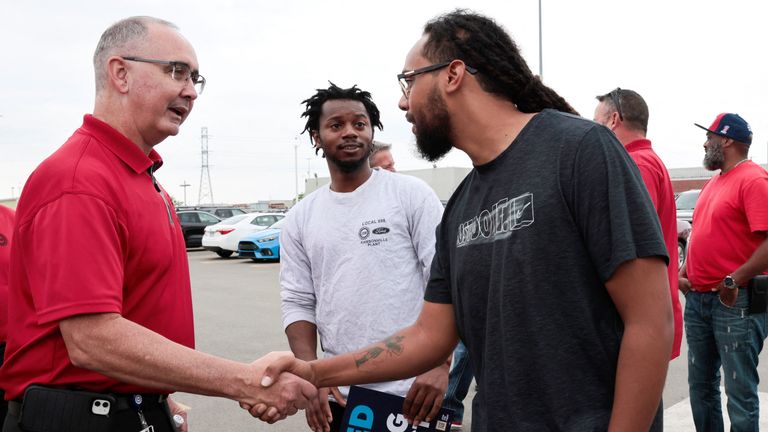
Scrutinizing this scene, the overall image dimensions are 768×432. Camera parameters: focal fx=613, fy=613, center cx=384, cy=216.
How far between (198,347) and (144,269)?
221 inches

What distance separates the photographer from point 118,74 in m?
2.17

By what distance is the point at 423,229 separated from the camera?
113 inches

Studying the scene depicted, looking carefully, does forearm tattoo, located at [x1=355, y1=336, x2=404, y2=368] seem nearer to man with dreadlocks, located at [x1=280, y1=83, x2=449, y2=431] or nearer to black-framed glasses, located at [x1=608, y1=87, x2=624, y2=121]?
man with dreadlocks, located at [x1=280, y1=83, x2=449, y2=431]

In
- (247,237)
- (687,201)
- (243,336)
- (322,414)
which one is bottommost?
(247,237)

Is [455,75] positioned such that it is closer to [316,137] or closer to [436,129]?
[436,129]

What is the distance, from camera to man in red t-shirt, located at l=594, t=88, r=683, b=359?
10.9 ft

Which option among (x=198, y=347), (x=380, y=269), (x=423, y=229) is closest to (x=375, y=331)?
(x=380, y=269)

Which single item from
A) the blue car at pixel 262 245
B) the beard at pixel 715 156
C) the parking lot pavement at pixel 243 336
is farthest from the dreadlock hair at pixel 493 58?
the blue car at pixel 262 245

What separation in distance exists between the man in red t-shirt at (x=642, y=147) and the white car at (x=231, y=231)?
1636cm

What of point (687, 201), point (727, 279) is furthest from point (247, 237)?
point (727, 279)

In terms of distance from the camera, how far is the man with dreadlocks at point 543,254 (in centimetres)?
149

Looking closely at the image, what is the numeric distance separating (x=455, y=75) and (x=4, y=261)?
271 cm

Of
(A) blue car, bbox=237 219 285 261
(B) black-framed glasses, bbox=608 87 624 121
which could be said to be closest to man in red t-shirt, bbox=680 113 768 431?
(B) black-framed glasses, bbox=608 87 624 121

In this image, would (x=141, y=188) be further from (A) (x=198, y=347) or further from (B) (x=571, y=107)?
(A) (x=198, y=347)
